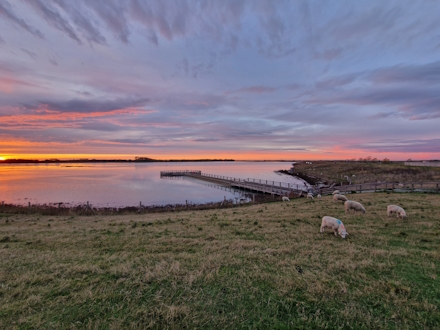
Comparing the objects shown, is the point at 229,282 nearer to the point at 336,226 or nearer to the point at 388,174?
the point at 336,226

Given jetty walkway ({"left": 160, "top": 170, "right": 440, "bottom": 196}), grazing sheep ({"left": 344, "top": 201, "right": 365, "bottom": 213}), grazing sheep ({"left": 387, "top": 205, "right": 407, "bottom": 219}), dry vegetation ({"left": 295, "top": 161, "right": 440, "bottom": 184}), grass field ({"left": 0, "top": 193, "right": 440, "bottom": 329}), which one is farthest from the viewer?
dry vegetation ({"left": 295, "top": 161, "right": 440, "bottom": 184})

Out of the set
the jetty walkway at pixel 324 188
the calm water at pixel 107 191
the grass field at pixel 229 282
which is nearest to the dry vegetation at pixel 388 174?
the jetty walkway at pixel 324 188

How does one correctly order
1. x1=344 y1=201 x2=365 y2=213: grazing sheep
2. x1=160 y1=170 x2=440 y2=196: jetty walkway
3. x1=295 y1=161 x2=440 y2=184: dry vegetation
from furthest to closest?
1. x1=295 y1=161 x2=440 y2=184: dry vegetation
2. x1=160 y1=170 x2=440 y2=196: jetty walkway
3. x1=344 y1=201 x2=365 y2=213: grazing sheep

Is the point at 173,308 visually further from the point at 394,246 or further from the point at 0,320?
the point at 394,246

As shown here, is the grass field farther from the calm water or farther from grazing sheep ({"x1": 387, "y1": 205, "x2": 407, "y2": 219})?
the calm water

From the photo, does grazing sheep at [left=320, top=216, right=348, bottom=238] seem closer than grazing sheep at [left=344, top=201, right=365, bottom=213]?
Yes

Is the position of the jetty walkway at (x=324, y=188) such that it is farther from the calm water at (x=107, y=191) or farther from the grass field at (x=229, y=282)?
the grass field at (x=229, y=282)

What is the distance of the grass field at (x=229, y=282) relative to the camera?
411 centimetres

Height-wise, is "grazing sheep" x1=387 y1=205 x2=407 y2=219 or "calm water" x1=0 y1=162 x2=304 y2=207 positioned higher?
"grazing sheep" x1=387 y1=205 x2=407 y2=219

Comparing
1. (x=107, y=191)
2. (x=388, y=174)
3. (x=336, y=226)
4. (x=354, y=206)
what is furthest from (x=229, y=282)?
(x=388, y=174)

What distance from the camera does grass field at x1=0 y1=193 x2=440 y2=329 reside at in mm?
4113

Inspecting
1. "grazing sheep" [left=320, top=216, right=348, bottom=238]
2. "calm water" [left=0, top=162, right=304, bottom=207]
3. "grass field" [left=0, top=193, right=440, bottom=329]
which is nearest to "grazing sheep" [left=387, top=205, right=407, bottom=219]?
"grass field" [left=0, top=193, right=440, bottom=329]

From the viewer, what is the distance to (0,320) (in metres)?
4.11

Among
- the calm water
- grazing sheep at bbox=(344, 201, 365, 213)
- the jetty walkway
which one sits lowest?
the calm water
